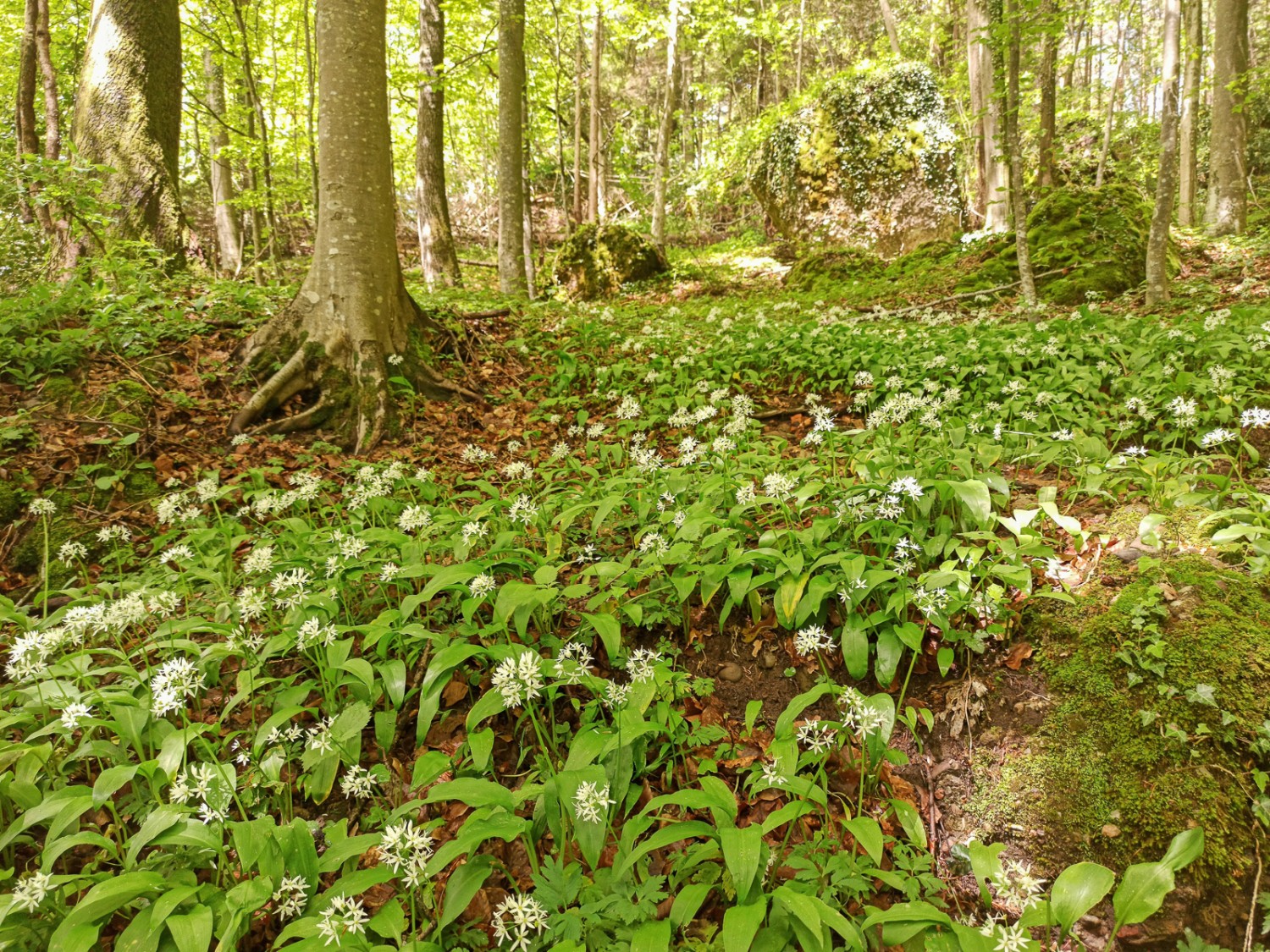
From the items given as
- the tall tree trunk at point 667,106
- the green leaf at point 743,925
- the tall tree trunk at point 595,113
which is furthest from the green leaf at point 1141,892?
the tall tree trunk at point 595,113

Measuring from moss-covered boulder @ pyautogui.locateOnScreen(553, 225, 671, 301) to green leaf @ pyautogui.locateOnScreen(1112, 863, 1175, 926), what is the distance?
11.5 metres

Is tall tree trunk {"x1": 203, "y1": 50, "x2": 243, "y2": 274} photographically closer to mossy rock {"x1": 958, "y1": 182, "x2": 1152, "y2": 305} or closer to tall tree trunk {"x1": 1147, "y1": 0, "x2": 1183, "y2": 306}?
mossy rock {"x1": 958, "y1": 182, "x2": 1152, "y2": 305}

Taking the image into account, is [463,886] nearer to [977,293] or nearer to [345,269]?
[345,269]

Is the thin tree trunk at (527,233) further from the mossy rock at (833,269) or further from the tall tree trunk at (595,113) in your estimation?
the mossy rock at (833,269)

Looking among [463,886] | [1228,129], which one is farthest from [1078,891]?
[1228,129]

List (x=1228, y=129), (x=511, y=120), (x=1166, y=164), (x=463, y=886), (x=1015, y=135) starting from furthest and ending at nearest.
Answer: (x=1228, y=129)
(x=511, y=120)
(x=1015, y=135)
(x=1166, y=164)
(x=463, y=886)

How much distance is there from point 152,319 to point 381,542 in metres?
4.57

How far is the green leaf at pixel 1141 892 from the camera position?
153 centimetres

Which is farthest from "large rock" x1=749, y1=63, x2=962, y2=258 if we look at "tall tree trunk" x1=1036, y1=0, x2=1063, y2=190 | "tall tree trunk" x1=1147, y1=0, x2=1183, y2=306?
"tall tree trunk" x1=1147, y1=0, x2=1183, y2=306

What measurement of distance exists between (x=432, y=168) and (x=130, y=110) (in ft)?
15.3

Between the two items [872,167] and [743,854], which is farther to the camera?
[872,167]

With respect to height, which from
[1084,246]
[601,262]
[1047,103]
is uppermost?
[1047,103]

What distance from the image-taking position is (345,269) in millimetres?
5395

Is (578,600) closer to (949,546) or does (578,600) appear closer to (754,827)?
(754,827)
